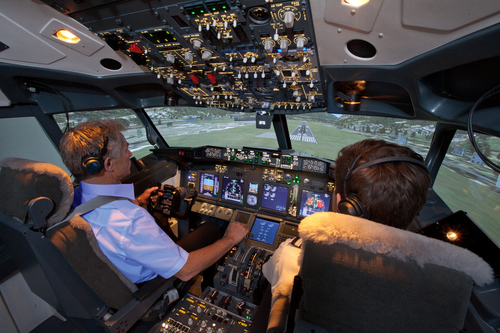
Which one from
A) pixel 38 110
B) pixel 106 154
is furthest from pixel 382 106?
pixel 38 110

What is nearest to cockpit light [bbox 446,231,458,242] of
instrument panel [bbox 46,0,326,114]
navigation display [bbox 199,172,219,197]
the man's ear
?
instrument panel [bbox 46,0,326,114]

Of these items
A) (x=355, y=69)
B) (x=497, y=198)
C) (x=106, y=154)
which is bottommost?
(x=497, y=198)

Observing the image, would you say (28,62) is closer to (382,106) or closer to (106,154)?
(106,154)

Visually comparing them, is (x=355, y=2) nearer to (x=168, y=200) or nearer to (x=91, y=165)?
(x=91, y=165)

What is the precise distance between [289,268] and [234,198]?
7.42 ft

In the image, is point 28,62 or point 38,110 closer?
point 28,62

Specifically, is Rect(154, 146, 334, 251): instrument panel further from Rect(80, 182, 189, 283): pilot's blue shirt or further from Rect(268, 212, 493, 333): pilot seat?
Rect(268, 212, 493, 333): pilot seat

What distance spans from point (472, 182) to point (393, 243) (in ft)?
6.40

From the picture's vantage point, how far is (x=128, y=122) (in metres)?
4.03

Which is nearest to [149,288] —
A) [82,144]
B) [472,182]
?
[82,144]

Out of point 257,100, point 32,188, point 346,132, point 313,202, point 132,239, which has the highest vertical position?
point 257,100

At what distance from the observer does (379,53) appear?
121 centimetres

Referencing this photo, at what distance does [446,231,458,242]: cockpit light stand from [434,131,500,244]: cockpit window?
150mm

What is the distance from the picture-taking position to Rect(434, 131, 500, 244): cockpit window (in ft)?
5.02
